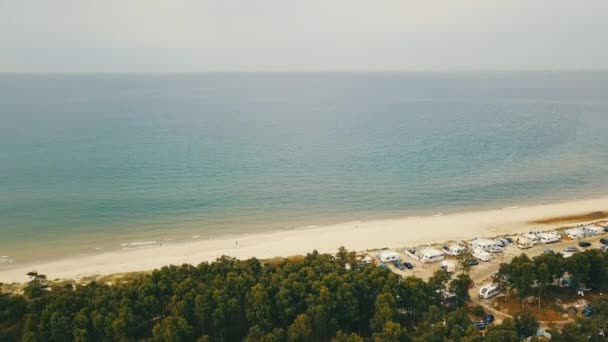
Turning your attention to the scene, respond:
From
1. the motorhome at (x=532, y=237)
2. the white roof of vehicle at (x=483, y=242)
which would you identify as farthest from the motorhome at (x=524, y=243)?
the white roof of vehicle at (x=483, y=242)

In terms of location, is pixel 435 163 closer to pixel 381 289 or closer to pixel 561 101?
pixel 381 289

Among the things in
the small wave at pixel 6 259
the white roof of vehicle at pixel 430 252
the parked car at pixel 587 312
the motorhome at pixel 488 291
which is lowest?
the parked car at pixel 587 312

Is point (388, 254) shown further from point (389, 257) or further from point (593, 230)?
point (593, 230)

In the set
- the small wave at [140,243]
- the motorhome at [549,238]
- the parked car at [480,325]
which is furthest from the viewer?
the small wave at [140,243]

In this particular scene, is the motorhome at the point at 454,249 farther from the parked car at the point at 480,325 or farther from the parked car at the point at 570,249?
the parked car at the point at 480,325

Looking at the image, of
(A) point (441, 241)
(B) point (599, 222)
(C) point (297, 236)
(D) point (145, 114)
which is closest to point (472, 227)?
(A) point (441, 241)

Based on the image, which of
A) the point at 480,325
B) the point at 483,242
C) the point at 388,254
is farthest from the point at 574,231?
the point at 480,325

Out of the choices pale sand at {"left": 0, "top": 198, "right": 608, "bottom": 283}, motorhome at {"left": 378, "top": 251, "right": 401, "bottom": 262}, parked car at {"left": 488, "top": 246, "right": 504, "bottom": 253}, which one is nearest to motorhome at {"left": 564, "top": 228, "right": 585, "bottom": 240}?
pale sand at {"left": 0, "top": 198, "right": 608, "bottom": 283}
